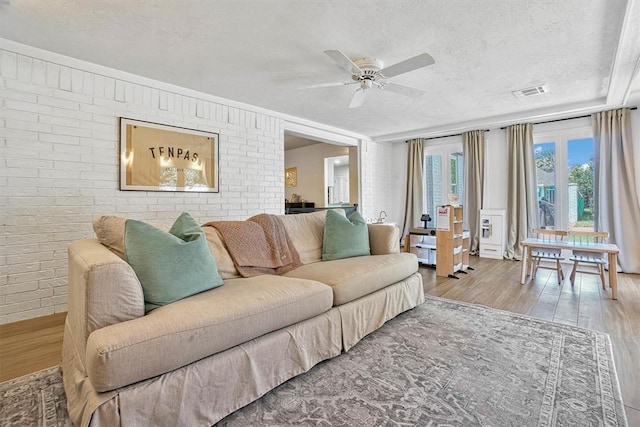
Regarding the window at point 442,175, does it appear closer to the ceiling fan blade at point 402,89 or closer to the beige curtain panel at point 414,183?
the beige curtain panel at point 414,183

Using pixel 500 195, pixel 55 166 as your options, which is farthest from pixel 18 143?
pixel 500 195

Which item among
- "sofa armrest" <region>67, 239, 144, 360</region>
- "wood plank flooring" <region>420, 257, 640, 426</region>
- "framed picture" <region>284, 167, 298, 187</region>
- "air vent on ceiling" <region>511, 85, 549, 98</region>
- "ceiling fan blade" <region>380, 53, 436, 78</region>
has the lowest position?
"wood plank flooring" <region>420, 257, 640, 426</region>

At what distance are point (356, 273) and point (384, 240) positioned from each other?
90cm

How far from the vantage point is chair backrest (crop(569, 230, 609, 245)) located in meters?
3.33

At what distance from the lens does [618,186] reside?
4246 mm

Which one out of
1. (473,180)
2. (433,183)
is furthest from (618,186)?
(433,183)

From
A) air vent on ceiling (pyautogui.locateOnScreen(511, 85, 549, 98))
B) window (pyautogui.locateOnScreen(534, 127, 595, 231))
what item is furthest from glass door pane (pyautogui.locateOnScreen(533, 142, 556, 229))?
air vent on ceiling (pyautogui.locateOnScreen(511, 85, 549, 98))

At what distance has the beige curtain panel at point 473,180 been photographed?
5.61 meters

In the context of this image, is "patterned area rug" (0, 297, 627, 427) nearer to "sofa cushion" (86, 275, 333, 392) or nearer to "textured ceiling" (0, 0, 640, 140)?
"sofa cushion" (86, 275, 333, 392)

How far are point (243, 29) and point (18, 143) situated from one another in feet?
7.13

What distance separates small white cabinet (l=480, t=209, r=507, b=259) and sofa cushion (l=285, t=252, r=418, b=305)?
3364 mm

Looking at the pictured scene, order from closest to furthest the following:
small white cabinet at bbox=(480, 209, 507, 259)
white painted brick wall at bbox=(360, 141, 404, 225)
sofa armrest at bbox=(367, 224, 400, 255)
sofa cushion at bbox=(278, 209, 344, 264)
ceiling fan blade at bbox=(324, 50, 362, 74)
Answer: ceiling fan blade at bbox=(324, 50, 362, 74) → sofa cushion at bbox=(278, 209, 344, 264) → sofa armrest at bbox=(367, 224, 400, 255) → small white cabinet at bbox=(480, 209, 507, 259) → white painted brick wall at bbox=(360, 141, 404, 225)

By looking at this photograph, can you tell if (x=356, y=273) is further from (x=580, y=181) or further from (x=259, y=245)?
(x=580, y=181)

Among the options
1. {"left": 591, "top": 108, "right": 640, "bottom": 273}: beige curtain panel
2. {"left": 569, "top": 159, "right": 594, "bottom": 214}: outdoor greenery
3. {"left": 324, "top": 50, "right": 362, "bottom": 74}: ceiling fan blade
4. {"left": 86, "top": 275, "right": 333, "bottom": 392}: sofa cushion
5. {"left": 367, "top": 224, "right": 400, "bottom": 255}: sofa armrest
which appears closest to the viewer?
{"left": 86, "top": 275, "right": 333, "bottom": 392}: sofa cushion
